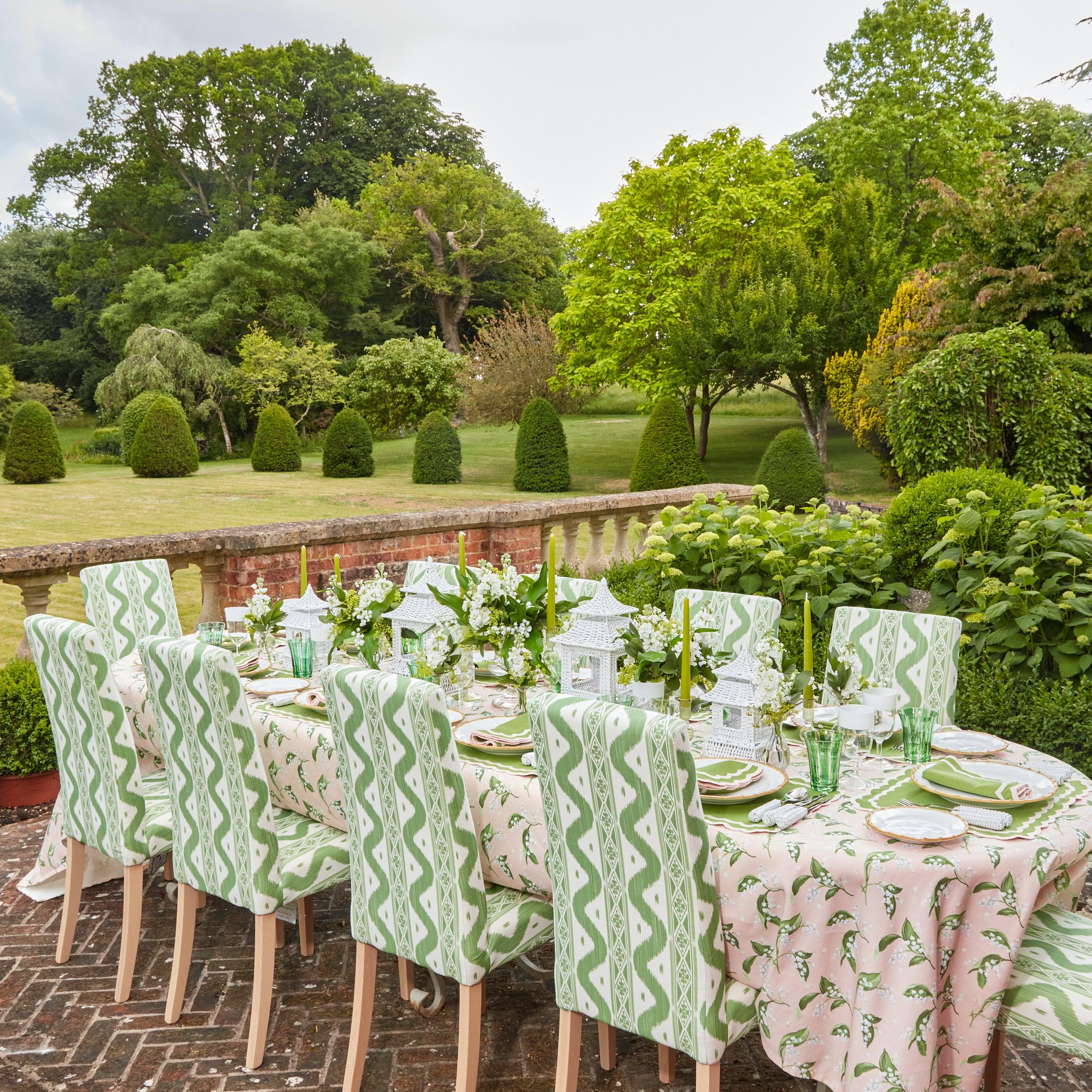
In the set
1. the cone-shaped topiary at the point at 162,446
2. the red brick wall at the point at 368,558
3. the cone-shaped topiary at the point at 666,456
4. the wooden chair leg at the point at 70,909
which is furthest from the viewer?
the cone-shaped topiary at the point at 162,446

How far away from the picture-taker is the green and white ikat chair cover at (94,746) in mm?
3348

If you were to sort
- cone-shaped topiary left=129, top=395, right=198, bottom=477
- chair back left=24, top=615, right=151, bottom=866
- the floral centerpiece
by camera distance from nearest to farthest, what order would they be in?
chair back left=24, top=615, right=151, bottom=866, the floral centerpiece, cone-shaped topiary left=129, top=395, right=198, bottom=477

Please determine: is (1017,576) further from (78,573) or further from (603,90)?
(603,90)

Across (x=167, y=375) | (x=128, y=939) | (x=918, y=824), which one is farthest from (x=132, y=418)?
(x=918, y=824)

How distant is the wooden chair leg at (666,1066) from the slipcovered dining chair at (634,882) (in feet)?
1.48

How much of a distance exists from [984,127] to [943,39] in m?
3.32

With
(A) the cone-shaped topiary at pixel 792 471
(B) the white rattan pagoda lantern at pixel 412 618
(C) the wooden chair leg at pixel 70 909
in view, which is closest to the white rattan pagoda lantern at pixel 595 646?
(B) the white rattan pagoda lantern at pixel 412 618

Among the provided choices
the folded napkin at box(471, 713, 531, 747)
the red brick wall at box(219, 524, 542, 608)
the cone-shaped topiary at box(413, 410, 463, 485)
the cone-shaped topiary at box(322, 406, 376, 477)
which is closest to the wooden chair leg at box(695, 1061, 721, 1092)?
the folded napkin at box(471, 713, 531, 747)

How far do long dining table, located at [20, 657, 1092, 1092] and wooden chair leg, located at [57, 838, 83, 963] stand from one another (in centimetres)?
258

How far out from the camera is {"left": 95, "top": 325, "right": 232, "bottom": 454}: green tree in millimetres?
26031

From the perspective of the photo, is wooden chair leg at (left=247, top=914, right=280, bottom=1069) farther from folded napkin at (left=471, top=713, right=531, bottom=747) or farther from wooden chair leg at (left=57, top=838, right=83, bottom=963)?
wooden chair leg at (left=57, top=838, right=83, bottom=963)

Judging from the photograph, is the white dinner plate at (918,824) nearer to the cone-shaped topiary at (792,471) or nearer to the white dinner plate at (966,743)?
the white dinner plate at (966,743)

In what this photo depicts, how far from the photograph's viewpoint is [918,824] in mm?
2381

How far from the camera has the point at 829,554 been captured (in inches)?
243
